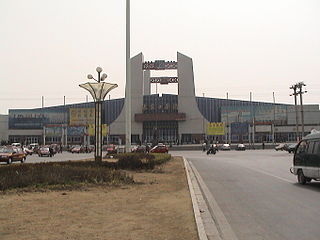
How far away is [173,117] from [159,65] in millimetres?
13449

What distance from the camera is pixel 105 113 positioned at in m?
95.0

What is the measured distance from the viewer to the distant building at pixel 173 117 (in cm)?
8644

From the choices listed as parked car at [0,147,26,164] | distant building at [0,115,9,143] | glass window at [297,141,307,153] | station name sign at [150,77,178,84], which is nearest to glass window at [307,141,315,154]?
glass window at [297,141,307,153]

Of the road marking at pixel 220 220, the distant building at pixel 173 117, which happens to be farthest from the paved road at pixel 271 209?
the distant building at pixel 173 117

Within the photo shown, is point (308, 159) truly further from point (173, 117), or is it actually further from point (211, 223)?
point (173, 117)

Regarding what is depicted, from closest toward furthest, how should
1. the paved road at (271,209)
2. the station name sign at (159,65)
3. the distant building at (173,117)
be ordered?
the paved road at (271,209), the station name sign at (159,65), the distant building at (173,117)

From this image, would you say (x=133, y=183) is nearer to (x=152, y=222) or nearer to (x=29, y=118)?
(x=152, y=222)

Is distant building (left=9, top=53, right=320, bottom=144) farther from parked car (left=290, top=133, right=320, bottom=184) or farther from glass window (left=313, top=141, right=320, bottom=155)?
glass window (left=313, top=141, right=320, bottom=155)

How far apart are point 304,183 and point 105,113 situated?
8104cm

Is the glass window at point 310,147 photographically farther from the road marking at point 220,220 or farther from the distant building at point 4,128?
the distant building at point 4,128

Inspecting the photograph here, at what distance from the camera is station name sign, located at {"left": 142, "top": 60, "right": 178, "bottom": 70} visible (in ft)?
271

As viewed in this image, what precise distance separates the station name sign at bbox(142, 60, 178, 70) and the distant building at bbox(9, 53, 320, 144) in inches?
33.9

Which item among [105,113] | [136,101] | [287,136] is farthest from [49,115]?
[287,136]

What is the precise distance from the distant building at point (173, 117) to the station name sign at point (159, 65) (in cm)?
86
